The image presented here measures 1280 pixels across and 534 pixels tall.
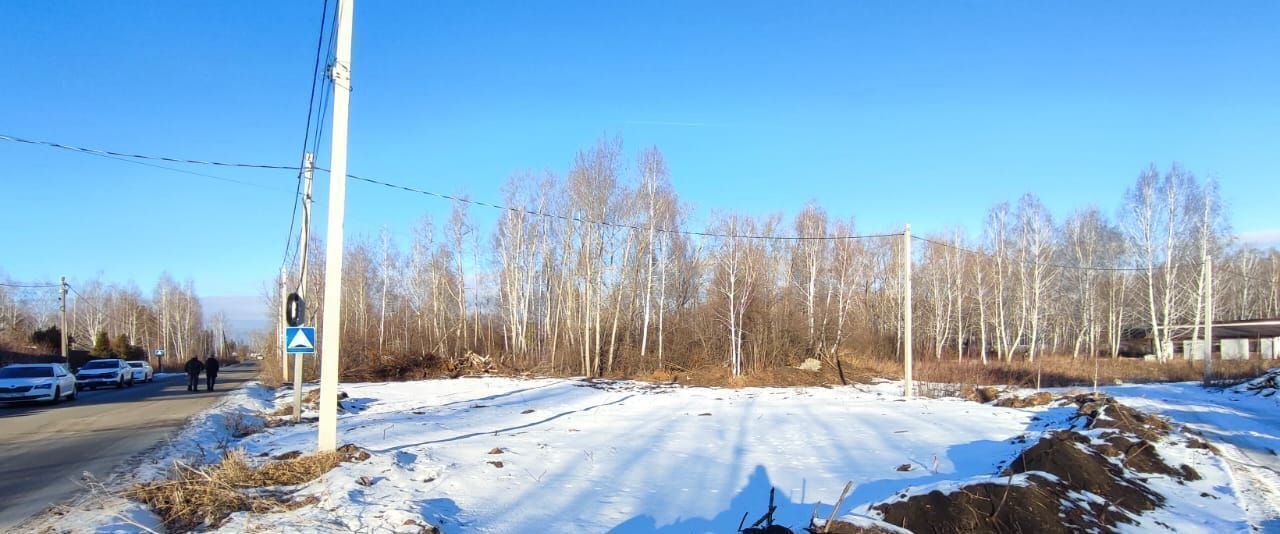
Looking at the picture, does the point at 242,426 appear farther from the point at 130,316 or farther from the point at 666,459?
the point at 130,316

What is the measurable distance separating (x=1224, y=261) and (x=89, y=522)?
66.0m

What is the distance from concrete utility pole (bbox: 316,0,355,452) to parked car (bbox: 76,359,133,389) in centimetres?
3036

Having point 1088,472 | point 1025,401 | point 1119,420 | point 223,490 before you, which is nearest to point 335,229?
point 223,490

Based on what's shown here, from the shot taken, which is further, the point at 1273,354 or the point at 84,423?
the point at 1273,354

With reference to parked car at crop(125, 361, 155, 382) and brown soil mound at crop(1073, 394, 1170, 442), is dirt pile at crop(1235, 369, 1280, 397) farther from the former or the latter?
parked car at crop(125, 361, 155, 382)

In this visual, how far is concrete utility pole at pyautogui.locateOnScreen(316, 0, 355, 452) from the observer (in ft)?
27.7

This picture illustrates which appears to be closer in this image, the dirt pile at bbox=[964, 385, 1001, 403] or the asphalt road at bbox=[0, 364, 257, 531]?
the asphalt road at bbox=[0, 364, 257, 531]

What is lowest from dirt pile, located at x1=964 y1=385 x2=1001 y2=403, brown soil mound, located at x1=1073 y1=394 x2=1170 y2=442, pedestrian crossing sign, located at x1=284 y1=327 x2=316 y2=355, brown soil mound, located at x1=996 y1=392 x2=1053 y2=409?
dirt pile, located at x1=964 y1=385 x2=1001 y2=403

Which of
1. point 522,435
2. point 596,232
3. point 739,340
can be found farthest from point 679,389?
point 522,435

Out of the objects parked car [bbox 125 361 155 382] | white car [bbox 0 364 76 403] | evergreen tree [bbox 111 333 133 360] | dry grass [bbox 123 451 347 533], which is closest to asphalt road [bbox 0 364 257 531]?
white car [bbox 0 364 76 403]

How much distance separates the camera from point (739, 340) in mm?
31719

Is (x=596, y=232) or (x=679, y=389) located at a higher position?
(x=596, y=232)

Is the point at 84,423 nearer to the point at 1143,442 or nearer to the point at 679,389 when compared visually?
the point at 679,389

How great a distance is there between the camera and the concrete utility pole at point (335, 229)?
8.43m
